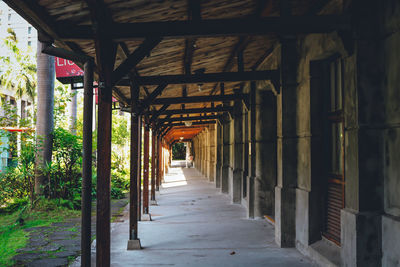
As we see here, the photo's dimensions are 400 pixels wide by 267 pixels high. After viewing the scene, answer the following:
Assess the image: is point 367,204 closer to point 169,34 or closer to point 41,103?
point 169,34

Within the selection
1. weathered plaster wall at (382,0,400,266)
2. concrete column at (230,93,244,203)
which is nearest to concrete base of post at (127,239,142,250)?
weathered plaster wall at (382,0,400,266)

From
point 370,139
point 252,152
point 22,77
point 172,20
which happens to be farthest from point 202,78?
point 22,77

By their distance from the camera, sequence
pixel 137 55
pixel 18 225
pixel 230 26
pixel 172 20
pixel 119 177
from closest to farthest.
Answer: pixel 230 26 → pixel 137 55 → pixel 172 20 → pixel 18 225 → pixel 119 177

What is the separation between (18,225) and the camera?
862 cm

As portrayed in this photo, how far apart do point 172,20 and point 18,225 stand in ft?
21.7

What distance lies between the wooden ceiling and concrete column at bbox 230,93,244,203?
316cm

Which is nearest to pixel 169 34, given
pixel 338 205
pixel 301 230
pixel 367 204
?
pixel 367 204

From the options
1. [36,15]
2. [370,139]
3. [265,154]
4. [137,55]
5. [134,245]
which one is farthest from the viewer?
[265,154]

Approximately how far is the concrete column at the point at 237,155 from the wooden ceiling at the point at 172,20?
10.4ft

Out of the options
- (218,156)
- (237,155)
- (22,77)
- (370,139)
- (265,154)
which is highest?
(22,77)

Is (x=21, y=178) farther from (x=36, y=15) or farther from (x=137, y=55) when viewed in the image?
(x=36, y=15)

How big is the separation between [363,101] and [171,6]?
263 centimetres

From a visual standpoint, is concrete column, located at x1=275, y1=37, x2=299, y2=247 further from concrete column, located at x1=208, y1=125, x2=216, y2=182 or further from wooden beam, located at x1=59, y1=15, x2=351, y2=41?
concrete column, located at x1=208, y1=125, x2=216, y2=182

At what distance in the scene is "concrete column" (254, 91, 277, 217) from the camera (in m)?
9.23
